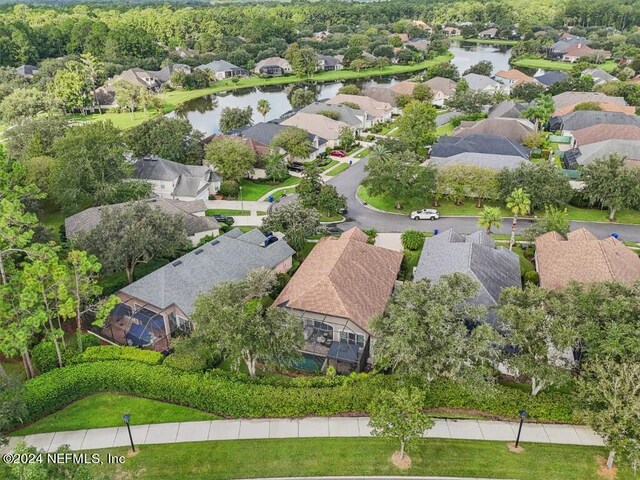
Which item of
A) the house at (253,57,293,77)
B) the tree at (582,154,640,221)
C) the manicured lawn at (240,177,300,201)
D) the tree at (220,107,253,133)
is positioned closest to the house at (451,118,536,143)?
the tree at (582,154,640,221)

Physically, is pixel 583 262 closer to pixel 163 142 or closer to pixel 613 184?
pixel 613 184

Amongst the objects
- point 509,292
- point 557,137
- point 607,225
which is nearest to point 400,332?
point 509,292

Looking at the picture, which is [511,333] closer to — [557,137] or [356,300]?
[356,300]

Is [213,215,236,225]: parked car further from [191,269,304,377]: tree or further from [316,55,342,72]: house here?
[316,55,342,72]: house

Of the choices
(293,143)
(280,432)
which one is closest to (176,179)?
(293,143)

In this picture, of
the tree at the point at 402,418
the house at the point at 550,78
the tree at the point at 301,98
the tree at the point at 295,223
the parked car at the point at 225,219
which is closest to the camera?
the tree at the point at 402,418

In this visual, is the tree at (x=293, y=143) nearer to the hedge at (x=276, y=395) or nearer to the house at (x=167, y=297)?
the house at (x=167, y=297)

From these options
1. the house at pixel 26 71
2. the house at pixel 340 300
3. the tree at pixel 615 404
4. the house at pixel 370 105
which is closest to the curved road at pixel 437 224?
the house at pixel 340 300
